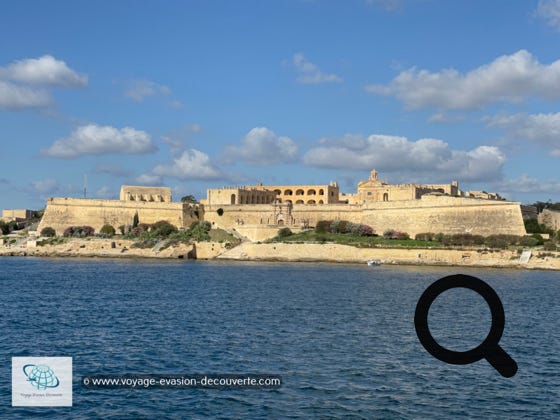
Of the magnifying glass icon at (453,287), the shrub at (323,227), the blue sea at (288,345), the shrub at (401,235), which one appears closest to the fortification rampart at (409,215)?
the shrub at (401,235)

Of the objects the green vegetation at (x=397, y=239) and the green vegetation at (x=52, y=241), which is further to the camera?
the green vegetation at (x=52, y=241)

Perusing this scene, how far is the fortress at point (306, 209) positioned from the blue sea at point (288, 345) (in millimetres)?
21797

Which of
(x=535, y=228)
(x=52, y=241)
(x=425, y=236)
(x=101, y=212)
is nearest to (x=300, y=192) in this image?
(x=101, y=212)

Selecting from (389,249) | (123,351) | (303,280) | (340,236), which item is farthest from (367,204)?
(123,351)

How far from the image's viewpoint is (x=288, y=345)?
16.0 m

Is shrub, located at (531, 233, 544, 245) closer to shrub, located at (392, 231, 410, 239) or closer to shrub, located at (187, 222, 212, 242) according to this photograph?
shrub, located at (392, 231, 410, 239)

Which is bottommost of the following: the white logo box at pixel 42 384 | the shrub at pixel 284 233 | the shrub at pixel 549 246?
the white logo box at pixel 42 384

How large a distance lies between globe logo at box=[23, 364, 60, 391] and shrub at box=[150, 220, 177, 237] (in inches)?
1954

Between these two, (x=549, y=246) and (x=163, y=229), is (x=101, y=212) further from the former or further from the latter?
(x=549, y=246)

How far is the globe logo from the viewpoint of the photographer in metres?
11.6

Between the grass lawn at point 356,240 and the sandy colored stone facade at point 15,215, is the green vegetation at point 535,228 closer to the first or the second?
the grass lawn at point 356,240

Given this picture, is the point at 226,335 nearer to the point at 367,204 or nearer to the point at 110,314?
the point at 110,314

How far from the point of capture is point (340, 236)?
5622cm

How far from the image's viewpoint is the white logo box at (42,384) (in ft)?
36.9
